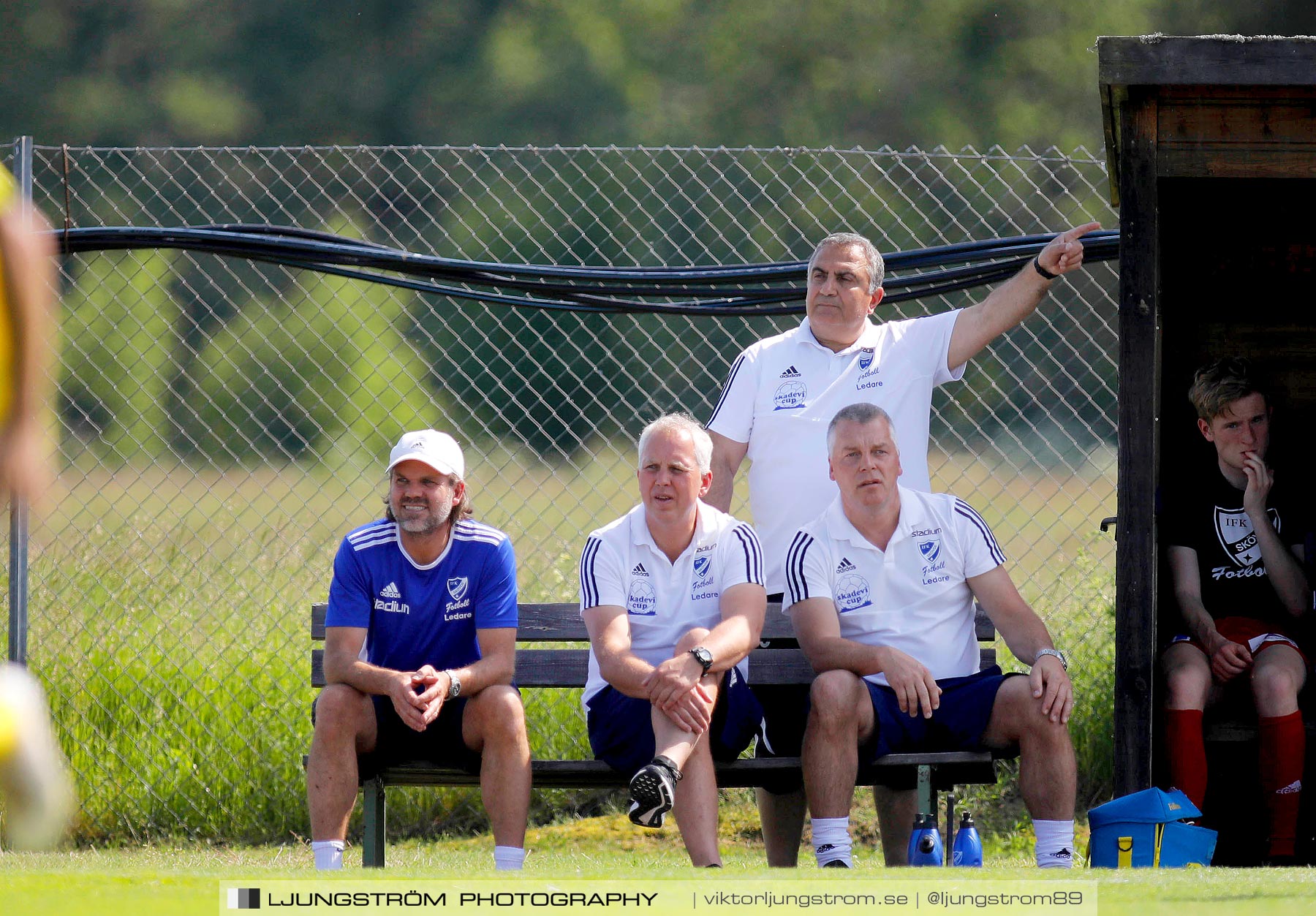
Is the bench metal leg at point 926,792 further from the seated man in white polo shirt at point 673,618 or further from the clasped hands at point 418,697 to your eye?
the clasped hands at point 418,697

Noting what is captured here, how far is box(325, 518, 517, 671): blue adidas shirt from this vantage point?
14.5 ft

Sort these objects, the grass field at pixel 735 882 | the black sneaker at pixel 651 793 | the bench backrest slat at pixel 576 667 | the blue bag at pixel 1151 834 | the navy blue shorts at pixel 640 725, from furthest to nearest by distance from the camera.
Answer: the bench backrest slat at pixel 576 667 < the navy blue shorts at pixel 640 725 < the blue bag at pixel 1151 834 < the black sneaker at pixel 651 793 < the grass field at pixel 735 882

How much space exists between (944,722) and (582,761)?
1.00m

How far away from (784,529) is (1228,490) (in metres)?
1.39

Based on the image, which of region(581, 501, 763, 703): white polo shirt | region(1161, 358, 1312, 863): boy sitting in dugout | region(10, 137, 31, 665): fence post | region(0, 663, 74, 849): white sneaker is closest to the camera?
region(0, 663, 74, 849): white sneaker

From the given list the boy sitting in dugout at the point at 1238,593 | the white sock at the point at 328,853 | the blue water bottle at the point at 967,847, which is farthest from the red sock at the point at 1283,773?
the white sock at the point at 328,853

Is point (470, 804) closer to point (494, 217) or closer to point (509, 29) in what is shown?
point (494, 217)

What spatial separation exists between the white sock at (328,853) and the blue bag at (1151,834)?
1.97m

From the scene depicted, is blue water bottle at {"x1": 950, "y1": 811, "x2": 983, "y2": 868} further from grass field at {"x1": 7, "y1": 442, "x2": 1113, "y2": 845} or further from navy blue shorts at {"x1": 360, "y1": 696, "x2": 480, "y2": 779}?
grass field at {"x1": 7, "y1": 442, "x2": 1113, "y2": 845}

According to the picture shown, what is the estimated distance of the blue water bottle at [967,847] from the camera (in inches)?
161

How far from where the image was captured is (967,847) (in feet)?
13.5

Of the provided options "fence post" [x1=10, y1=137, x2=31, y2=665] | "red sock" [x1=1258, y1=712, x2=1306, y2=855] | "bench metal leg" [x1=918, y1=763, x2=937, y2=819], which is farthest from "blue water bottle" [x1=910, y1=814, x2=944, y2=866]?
"fence post" [x1=10, y1=137, x2=31, y2=665]

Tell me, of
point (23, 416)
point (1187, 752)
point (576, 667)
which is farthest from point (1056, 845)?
point (23, 416)

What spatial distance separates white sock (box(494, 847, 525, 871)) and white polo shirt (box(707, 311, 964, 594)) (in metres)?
1.19
